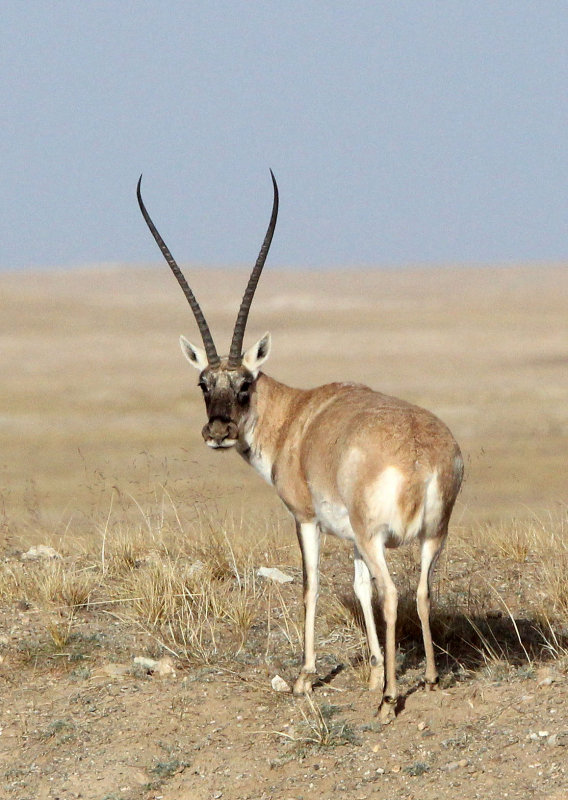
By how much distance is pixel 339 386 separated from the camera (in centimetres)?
816

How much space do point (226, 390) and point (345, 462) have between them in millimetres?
1642

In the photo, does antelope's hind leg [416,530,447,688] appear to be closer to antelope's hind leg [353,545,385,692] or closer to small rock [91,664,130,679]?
antelope's hind leg [353,545,385,692]

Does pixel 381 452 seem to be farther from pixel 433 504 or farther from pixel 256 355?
pixel 256 355

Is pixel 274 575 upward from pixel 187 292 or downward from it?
downward

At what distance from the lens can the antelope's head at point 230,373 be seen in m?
8.01

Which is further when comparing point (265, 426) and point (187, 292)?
point (187, 292)

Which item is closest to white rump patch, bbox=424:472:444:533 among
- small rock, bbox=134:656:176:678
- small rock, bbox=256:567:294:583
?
small rock, bbox=134:656:176:678

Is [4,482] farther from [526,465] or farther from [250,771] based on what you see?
[250,771]

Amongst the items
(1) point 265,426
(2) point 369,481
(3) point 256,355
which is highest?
(3) point 256,355

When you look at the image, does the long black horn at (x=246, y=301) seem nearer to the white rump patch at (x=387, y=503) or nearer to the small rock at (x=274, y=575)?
the white rump patch at (x=387, y=503)

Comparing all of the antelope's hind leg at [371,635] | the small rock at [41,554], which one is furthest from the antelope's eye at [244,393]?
the small rock at [41,554]

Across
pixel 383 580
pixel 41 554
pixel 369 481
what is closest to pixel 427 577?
pixel 383 580

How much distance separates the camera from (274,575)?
9969 millimetres

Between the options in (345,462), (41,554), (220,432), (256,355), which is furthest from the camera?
(41,554)
